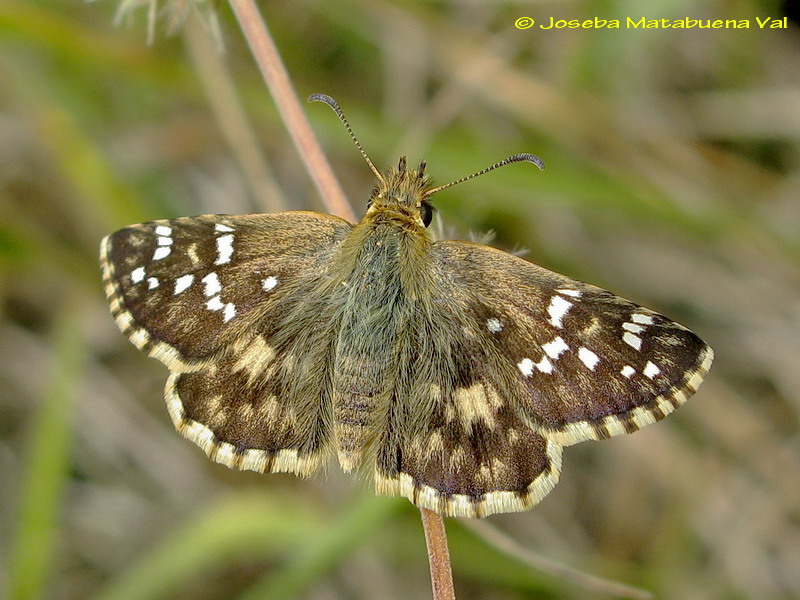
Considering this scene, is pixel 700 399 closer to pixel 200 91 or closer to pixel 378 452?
pixel 378 452

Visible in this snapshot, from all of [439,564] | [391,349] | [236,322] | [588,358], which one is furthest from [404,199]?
[439,564]

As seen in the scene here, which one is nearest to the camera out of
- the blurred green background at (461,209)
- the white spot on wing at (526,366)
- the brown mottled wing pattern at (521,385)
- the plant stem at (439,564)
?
the plant stem at (439,564)

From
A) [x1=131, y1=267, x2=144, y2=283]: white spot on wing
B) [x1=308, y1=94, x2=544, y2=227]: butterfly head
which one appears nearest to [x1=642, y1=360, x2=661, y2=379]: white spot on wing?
[x1=308, y1=94, x2=544, y2=227]: butterfly head

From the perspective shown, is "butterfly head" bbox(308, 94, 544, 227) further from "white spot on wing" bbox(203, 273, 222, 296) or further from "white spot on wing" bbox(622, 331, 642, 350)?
"white spot on wing" bbox(622, 331, 642, 350)

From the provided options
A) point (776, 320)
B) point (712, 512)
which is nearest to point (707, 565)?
point (712, 512)

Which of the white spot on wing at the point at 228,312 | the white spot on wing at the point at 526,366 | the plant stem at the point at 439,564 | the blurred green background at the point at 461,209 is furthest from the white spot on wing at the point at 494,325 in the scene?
the blurred green background at the point at 461,209

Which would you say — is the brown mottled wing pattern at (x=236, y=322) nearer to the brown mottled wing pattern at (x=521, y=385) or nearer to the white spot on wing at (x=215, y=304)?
the white spot on wing at (x=215, y=304)

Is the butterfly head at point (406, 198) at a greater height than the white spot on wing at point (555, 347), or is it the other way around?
the butterfly head at point (406, 198)
